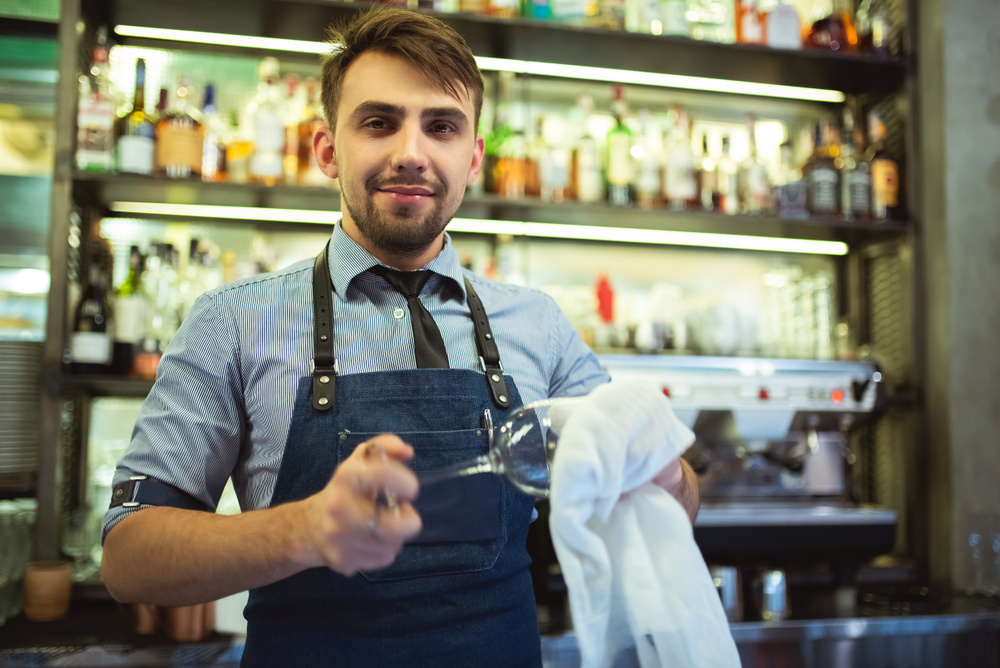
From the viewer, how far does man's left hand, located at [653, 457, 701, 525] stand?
82 cm

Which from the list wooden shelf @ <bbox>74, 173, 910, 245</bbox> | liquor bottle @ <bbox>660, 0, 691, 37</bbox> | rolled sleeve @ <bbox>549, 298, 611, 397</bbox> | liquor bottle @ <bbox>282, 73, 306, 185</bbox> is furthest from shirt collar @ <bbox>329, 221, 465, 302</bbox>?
liquor bottle @ <bbox>660, 0, 691, 37</bbox>

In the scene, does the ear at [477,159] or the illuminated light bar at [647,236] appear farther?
the illuminated light bar at [647,236]

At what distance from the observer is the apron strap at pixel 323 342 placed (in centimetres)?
101

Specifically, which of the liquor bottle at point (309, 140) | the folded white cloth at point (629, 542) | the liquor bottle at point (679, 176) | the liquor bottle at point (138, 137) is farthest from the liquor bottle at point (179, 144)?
the folded white cloth at point (629, 542)

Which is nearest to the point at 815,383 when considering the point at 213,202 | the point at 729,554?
the point at 729,554

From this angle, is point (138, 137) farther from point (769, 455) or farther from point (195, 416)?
point (769, 455)

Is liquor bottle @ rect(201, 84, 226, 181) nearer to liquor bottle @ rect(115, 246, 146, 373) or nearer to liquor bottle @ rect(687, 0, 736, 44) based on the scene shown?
liquor bottle @ rect(115, 246, 146, 373)

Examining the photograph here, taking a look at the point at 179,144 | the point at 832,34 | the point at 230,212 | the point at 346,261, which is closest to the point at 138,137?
the point at 179,144

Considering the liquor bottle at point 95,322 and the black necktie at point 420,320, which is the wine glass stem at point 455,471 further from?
the liquor bottle at point 95,322

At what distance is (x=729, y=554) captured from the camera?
6.37ft

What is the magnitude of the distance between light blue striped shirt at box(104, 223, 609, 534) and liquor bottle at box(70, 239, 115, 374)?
96cm

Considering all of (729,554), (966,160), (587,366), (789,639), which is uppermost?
(966,160)

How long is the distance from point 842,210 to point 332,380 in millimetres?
1926

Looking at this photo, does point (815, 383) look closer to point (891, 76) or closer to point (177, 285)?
point (891, 76)
